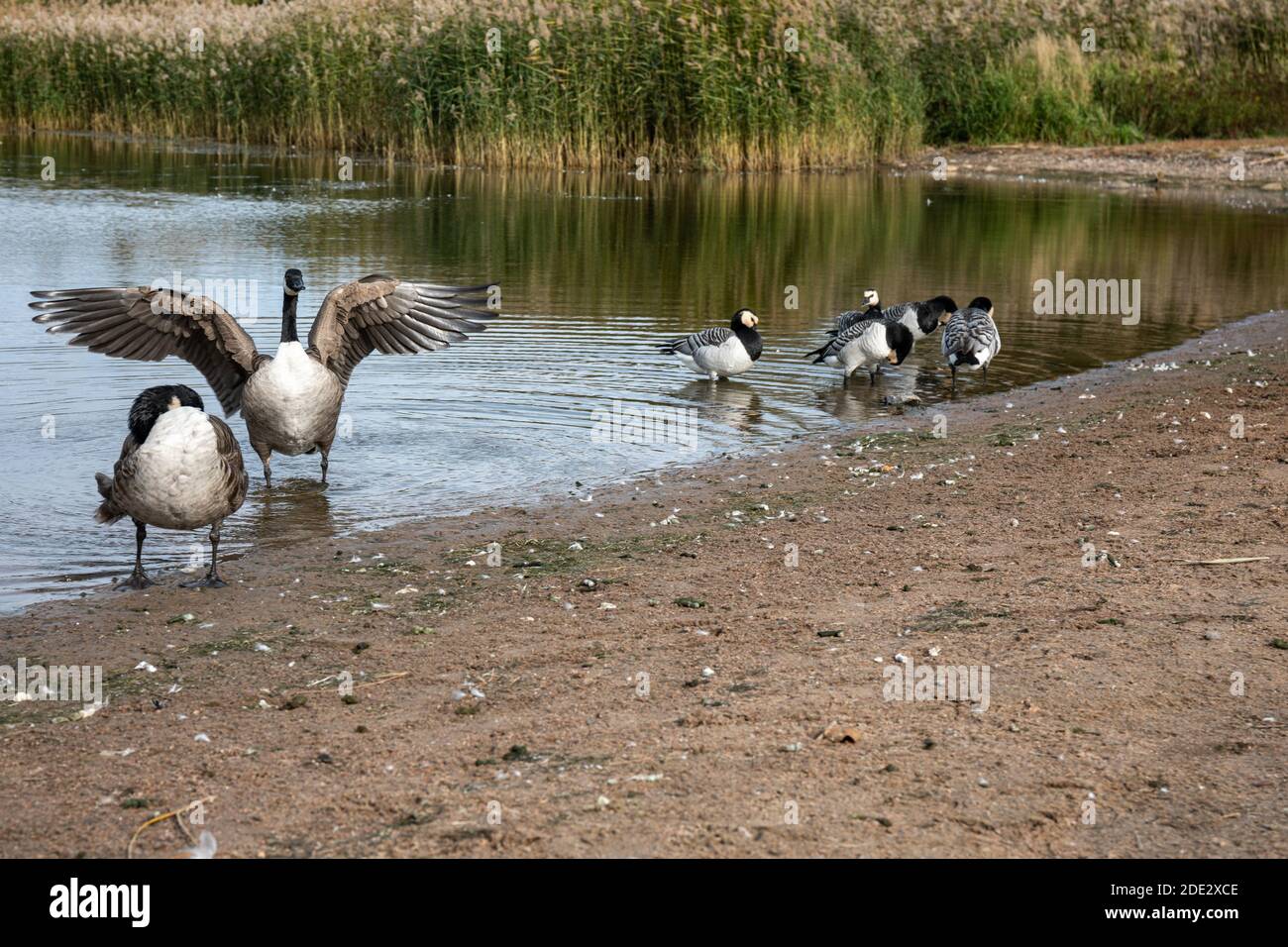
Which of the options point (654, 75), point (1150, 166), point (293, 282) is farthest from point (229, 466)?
point (1150, 166)

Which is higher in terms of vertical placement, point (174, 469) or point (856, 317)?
point (856, 317)

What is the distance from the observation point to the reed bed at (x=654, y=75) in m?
31.1

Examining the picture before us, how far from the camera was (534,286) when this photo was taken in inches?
738

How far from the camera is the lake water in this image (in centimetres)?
1030

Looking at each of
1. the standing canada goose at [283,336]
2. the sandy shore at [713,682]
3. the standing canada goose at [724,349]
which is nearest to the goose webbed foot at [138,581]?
the sandy shore at [713,682]

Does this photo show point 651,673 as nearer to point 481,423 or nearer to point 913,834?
point 913,834

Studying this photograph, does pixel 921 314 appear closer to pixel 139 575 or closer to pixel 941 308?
pixel 941 308

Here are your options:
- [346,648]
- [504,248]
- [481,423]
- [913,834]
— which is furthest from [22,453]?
[504,248]

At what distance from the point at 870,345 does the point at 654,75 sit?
18.9 meters

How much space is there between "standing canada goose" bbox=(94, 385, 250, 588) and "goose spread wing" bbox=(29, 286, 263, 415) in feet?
6.23

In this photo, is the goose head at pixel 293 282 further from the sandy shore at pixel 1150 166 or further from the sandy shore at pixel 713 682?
the sandy shore at pixel 1150 166

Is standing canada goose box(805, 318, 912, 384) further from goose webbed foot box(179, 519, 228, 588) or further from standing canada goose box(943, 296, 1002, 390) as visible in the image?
goose webbed foot box(179, 519, 228, 588)

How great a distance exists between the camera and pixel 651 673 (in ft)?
19.9
